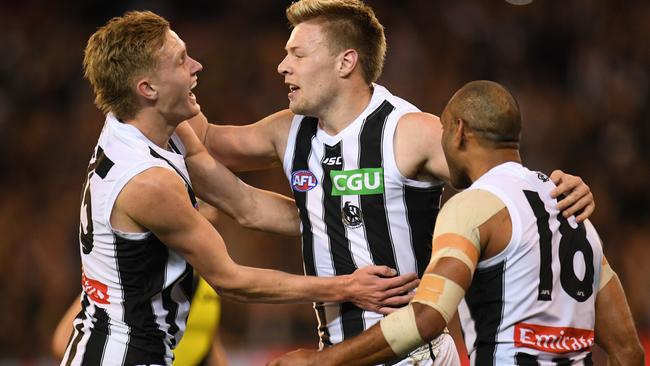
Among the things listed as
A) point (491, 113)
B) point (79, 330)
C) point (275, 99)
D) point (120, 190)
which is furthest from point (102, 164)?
point (275, 99)

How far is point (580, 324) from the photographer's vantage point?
3.31 metres

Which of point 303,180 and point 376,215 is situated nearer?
point 376,215

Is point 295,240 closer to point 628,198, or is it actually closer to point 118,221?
point 628,198

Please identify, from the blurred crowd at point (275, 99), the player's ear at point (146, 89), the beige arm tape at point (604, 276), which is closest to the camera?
the beige arm tape at point (604, 276)

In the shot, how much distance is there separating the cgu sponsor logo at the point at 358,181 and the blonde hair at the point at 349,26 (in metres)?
0.41

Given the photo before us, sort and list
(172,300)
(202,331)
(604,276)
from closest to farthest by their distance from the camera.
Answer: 1. (604,276)
2. (172,300)
3. (202,331)

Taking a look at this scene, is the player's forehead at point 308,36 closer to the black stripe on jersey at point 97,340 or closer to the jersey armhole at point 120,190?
the jersey armhole at point 120,190

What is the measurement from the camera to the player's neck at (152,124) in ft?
12.3

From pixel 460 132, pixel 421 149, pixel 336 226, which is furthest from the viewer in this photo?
pixel 336 226

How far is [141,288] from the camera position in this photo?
3.63 metres

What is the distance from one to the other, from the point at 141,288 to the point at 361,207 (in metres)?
0.87

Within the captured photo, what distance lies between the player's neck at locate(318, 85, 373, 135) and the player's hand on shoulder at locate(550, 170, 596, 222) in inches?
35.3

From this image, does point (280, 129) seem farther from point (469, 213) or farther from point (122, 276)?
point (469, 213)

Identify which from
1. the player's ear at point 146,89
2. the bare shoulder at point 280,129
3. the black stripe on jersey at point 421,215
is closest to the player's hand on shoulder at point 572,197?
the black stripe on jersey at point 421,215
